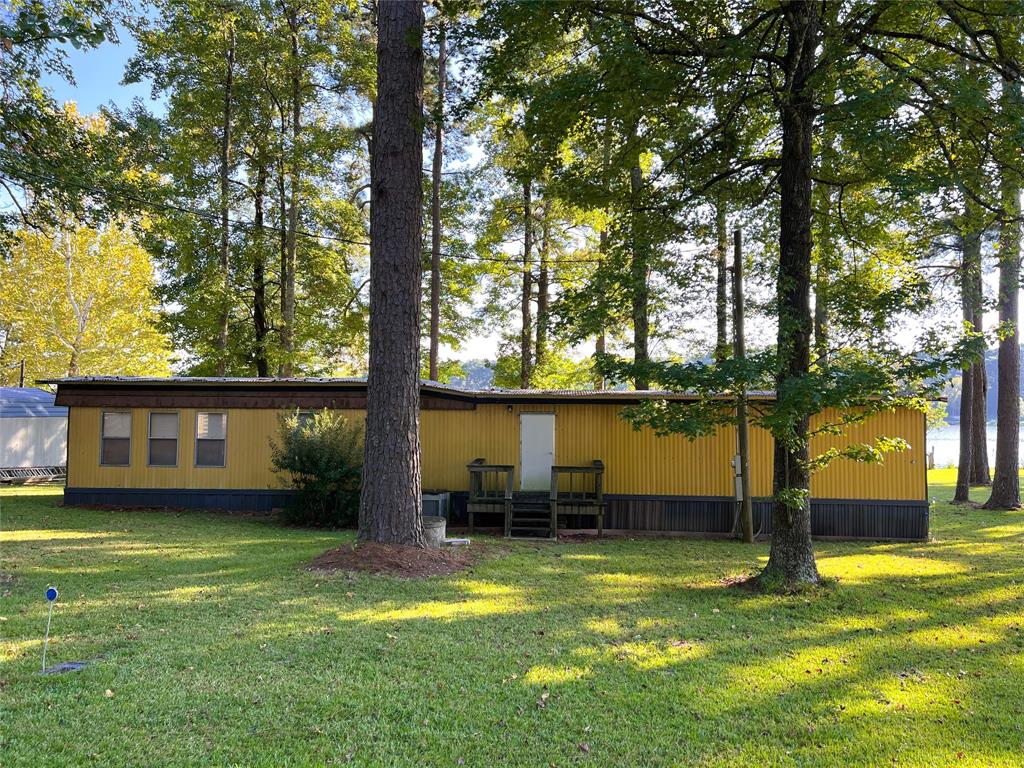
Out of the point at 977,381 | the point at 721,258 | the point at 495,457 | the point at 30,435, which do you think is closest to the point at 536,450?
the point at 495,457

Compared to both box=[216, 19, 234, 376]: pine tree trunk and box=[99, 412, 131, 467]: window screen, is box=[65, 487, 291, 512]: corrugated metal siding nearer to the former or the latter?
box=[99, 412, 131, 467]: window screen

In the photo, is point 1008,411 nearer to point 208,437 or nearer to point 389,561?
point 389,561

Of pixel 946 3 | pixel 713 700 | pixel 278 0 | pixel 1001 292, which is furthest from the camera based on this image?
pixel 278 0

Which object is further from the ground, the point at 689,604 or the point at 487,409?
the point at 487,409

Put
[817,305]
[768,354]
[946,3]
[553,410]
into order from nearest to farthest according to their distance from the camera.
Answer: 1. [768,354]
2. [946,3]
3. [817,305]
4. [553,410]

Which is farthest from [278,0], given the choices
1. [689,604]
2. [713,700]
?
[713,700]

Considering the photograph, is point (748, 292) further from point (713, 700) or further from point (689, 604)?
point (713, 700)

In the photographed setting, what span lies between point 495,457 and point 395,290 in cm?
554

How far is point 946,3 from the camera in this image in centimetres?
700

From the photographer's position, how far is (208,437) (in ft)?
44.6

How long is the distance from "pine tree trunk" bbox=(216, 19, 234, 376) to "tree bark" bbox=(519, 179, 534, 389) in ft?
27.8

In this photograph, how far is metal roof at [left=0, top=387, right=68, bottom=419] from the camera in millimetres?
19438

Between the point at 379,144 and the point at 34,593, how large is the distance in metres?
5.96

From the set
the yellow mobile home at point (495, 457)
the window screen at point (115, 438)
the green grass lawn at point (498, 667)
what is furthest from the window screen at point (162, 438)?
the green grass lawn at point (498, 667)
